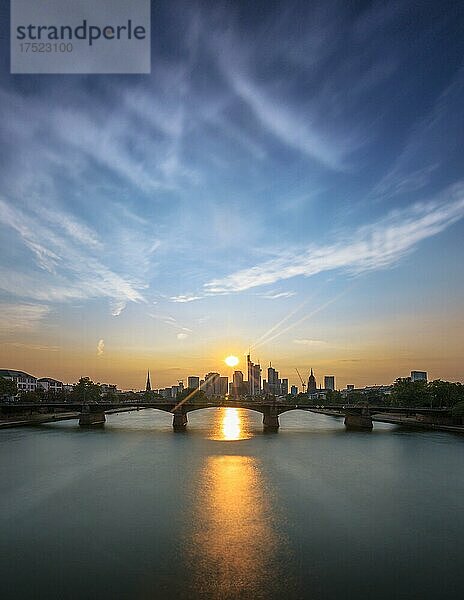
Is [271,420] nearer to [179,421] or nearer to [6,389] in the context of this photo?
[179,421]

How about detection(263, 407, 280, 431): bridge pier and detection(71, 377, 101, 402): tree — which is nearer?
detection(263, 407, 280, 431): bridge pier

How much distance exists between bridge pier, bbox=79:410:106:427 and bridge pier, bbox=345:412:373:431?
41.3 metres

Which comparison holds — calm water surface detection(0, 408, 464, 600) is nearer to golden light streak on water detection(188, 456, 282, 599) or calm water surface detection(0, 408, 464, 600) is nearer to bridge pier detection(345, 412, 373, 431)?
golden light streak on water detection(188, 456, 282, 599)

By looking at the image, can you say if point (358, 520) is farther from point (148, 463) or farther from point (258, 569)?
point (148, 463)

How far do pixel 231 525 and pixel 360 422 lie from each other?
187 feet

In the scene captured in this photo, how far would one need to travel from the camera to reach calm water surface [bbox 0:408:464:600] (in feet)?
54.5

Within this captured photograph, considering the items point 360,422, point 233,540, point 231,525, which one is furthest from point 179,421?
point 233,540

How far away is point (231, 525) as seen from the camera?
23438mm

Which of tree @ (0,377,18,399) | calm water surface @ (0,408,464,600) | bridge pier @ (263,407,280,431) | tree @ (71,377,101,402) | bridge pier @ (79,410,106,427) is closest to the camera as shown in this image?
calm water surface @ (0,408,464,600)

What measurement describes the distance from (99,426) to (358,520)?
199ft

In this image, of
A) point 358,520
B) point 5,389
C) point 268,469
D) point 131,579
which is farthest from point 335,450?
point 5,389

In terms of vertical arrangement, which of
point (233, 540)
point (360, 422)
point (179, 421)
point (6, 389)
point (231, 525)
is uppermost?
point (6, 389)

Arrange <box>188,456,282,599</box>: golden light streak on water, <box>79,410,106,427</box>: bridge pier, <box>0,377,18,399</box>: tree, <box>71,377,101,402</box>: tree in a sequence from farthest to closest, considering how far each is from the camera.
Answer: <box>71,377,101,402</box>: tree < <box>0,377,18,399</box>: tree < <box>79,410,106,427</box>: bridge pier < <box>188,456,282,599</box>: golden light streak on water

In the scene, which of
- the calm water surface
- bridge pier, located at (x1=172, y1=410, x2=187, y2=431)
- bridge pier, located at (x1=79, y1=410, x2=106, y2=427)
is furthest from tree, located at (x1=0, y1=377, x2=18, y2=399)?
the calm water surface
